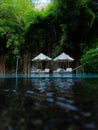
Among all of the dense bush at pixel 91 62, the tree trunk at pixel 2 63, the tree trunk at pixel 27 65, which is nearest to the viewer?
the dense bush at pixel 91 62

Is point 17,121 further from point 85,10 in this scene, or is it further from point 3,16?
point 3,16

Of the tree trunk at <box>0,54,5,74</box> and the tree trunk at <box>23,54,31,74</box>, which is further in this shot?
the tree trunk at <box>0,54,5,74</box>

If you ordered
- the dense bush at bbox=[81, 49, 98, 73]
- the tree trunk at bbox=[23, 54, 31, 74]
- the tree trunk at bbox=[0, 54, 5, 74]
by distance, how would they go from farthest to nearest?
1. the tree trunk at bbox=[0, 54, 5, 74]
2. the tree trunk at bbox=[23, 54, 31, 74]
3. the dense bush at bbox=[81, 49, 98, 73]

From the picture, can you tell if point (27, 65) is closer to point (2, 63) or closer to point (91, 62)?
point (2, 63)

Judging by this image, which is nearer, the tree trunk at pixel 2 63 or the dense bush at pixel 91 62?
the dense bush at pixel 91 62

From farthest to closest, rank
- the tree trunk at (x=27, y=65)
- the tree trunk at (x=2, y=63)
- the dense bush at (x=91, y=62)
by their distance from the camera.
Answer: the tree trunk at (x=2, y=63) → the tree trunk at (x=27, y=65) → the dense bush at (x=91, y=62)

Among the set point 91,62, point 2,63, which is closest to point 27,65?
point 2,63

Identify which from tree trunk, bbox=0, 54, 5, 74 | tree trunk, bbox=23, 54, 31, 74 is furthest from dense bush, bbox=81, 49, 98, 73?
tree trunk, bbox=0, 54, 5, 74

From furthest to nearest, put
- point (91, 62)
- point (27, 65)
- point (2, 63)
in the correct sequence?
1. point (2, 63)
2. point (27, 65)
3. point (91, 62)

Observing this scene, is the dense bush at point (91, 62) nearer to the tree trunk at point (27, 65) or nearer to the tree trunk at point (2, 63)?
the tree trunk at point (27, 65)

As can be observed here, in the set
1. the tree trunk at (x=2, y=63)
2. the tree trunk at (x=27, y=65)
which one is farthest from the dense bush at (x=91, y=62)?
the tree trunk at (x=2, y=63)

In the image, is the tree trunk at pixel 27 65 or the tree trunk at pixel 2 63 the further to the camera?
the tree trunk at pixel 2 63

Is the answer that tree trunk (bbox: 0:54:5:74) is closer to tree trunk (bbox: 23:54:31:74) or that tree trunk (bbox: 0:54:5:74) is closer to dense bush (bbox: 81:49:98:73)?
tree trunk (bbox: 23:54:31:74)

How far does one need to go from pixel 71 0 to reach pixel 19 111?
18222mm
